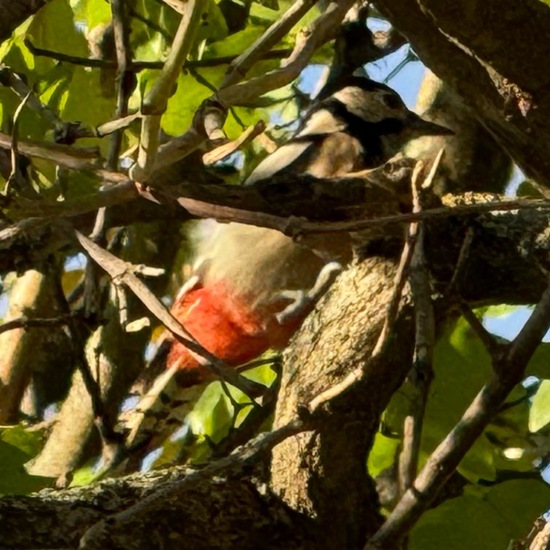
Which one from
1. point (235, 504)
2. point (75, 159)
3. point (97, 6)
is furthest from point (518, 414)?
point (97, 6)

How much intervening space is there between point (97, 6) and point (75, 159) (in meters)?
1.23

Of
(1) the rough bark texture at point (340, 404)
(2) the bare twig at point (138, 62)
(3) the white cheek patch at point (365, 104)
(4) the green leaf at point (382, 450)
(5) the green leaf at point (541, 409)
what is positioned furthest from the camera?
(3) the white cheek patch at point (365, 104)

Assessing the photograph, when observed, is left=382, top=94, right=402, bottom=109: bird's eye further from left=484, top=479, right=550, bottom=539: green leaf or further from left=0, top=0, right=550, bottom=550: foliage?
left=484, top=479, right=550, bottom=539: green leaf

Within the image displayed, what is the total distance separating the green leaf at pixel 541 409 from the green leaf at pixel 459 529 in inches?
9.2

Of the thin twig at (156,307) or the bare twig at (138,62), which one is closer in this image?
the thin twig at (156,307)

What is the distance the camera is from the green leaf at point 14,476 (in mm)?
1756

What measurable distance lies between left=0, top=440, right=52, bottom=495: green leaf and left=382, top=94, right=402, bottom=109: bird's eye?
1550mm

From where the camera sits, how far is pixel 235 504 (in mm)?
1676

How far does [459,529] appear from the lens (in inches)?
64.2

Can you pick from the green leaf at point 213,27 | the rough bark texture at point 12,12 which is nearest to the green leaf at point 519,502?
the rough bark texture at point 12,12

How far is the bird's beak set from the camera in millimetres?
2828

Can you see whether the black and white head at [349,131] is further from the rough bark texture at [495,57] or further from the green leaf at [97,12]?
the rough bark texture at [495,57]

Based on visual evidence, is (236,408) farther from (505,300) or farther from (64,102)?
(64,102)

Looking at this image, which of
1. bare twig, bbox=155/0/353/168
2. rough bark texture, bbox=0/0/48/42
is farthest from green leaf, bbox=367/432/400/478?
rough bark texture, bbox=0/0/48/42
